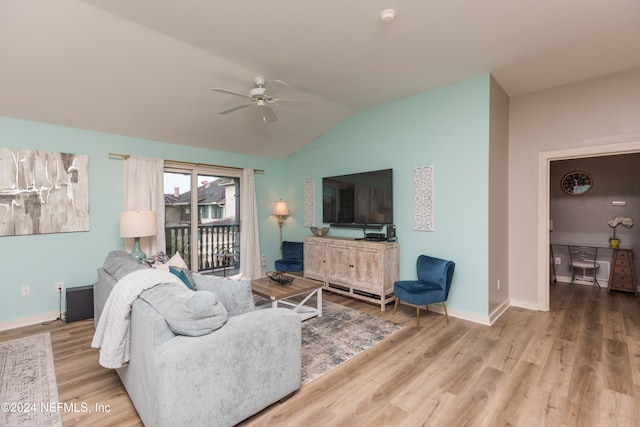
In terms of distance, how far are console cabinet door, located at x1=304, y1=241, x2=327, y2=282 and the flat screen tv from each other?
536 mm

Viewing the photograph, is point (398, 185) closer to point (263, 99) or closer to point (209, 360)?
point (263, 99)

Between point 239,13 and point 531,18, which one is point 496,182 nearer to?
point 531,18

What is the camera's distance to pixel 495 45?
2.73 m

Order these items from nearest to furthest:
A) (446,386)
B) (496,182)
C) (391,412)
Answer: (391,412)
(446,386)
(496,182)

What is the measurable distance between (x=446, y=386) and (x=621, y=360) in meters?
1.67

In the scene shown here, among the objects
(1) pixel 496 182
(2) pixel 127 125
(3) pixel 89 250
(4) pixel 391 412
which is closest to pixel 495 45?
(1) pixel 496 182

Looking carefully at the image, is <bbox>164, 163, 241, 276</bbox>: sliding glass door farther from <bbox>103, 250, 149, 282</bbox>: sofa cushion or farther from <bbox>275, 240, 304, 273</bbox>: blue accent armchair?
<bbox>103, 250, 149, 282</bbox>: sofa cushion

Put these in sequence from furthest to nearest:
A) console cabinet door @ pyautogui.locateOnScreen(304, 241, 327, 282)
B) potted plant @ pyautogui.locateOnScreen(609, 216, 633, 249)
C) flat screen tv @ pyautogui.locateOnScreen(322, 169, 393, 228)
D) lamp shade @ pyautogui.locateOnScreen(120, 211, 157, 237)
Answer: console cabinet door @ pyautogui.locateOnScreen(304, 241, 327, 282), potted plant @ pyautogui.locateOnScreen(609, 216, 633, 249), flat screen tv @ pyautogui.locateOnScreen(322, 169, 393, 228), lamp shade @ pyautogui.locateOnScreen(120, 211, 157, 237)

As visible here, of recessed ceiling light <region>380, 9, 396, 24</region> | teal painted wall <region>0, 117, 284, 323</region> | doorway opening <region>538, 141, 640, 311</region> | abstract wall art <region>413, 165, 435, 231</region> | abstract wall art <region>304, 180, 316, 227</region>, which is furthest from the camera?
abstract wall art <region>304, 180, 316, 227</region>

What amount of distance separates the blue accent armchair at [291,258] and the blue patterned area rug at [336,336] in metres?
1.25

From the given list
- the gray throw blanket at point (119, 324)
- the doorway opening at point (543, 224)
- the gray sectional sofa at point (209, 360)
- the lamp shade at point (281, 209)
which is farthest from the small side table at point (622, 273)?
the gray throw blanket at point (119, 324)

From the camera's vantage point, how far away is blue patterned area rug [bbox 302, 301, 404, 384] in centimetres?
247

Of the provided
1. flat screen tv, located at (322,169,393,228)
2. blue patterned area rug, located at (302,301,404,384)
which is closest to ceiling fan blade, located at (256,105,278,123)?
flat screen tv, located at (322,169,393,228)

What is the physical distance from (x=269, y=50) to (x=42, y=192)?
3173mm
